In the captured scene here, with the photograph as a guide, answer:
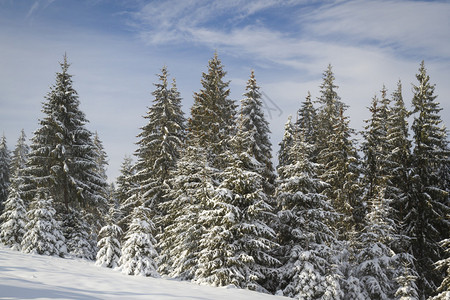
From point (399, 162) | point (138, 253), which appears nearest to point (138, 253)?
point (138, 253)

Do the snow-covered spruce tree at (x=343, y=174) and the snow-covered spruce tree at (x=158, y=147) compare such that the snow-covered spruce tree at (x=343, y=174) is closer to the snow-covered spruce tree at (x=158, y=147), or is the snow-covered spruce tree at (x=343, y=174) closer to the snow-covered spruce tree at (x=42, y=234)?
the snow-covered spruce tree at (x=158, y=147)

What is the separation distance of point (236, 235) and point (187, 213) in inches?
177

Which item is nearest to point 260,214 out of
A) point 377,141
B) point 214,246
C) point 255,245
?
point 255,245

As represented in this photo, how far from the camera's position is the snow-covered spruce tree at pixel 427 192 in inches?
991

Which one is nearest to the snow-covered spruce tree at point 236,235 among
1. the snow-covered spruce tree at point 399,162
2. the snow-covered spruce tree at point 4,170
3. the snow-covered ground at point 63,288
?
the snow-covered ground at point 63,288

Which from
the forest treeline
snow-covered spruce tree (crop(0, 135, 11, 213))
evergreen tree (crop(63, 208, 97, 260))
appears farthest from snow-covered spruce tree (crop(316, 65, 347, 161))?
snow-covered spruce tree (crop(0, 135, 11, 213))

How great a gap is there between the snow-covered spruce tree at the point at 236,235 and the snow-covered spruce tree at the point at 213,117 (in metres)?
5.40

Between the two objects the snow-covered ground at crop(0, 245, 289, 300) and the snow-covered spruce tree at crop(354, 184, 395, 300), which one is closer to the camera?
the snow-covered ground at crop(0, 245, 289, 300)

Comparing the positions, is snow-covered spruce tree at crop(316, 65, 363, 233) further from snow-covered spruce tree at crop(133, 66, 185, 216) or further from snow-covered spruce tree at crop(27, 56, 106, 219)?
snow-covered spruce tree at crop(27, 56, 106, 219)

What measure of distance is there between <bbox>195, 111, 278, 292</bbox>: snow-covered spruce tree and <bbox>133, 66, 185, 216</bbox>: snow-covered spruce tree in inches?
334

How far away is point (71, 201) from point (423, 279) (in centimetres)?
2777

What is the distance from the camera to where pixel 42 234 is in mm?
19516

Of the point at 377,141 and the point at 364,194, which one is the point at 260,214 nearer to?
the point at 364,194

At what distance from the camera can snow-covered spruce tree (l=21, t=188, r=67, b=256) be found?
19.4 meters
